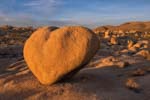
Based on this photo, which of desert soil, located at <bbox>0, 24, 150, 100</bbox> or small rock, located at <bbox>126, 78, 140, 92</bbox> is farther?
small rock, located at <bbox>126, 78, 140, 92</bbox>

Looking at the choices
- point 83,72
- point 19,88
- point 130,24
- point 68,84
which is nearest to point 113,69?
point 83,72

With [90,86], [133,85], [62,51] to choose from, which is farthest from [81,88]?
[133,85]

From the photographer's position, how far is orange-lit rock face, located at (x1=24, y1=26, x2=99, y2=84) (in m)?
13.2

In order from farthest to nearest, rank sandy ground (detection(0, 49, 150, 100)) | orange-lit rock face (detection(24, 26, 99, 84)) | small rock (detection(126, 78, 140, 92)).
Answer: small rock (detection(126, 78, 140, 92)), orange-lit rock face (detection(24, 26, 99, 84)), sandy ground (detection(0, 49, 150, 100))

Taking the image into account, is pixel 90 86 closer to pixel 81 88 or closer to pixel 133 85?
pixel 81 88

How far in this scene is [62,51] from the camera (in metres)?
13.3

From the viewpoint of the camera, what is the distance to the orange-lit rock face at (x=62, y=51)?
13172 millimetres

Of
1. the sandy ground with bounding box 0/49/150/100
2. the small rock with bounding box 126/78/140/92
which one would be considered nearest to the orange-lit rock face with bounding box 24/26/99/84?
the sandy ground with bounding box 0/49/150/100

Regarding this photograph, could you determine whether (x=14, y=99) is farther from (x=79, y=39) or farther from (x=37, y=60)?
(x=79, y=39)

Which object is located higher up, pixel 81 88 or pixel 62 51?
pixel 62 51

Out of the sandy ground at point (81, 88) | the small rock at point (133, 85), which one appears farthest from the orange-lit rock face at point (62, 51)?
the small rock at point (133, 85)

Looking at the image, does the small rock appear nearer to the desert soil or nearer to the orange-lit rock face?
the desert soil

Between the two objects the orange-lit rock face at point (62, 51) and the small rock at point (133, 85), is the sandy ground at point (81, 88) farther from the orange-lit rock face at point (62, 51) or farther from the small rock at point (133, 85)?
the orange-lit rock face at point (62, 51)

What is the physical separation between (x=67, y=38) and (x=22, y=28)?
48.5 m
